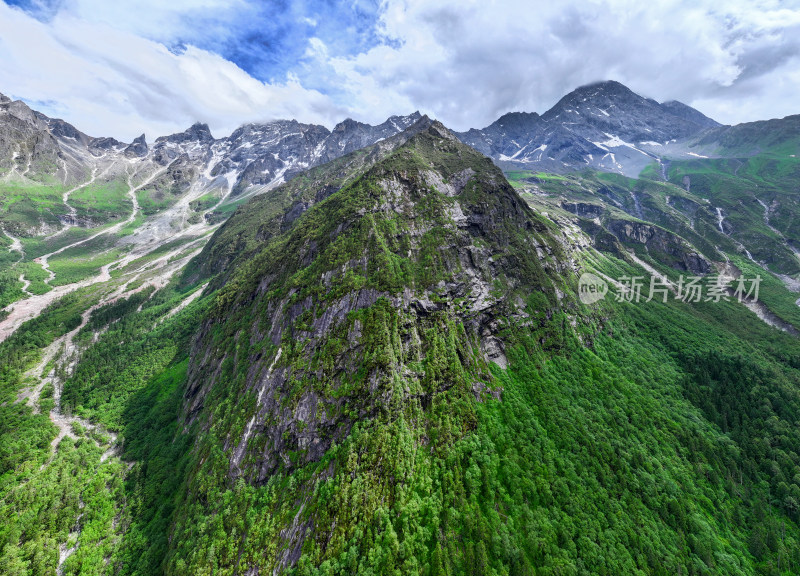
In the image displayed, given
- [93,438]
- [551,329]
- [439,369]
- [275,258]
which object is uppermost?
[275,258]

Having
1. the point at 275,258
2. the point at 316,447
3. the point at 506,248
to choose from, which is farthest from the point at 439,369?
the point at 275,258

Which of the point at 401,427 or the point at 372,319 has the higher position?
the point at 372,319

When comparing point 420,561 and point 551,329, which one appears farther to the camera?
point 551,329

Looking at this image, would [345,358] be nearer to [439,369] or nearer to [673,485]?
[439,369]

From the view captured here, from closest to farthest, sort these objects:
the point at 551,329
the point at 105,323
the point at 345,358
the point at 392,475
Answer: the point at 392,475 → the point at 345,358 → the point at 551,329 → the point at 105,323

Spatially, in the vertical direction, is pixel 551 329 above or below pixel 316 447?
above

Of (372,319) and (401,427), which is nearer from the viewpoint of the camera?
(401,427)

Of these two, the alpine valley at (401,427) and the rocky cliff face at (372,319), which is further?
the rocky cliff face at (372,319)

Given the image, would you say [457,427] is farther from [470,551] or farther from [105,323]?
[105,323]

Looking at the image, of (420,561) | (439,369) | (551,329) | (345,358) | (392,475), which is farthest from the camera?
(551,329)

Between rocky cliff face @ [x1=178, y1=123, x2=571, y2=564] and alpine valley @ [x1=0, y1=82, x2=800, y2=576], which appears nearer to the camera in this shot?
alpine valley @ [x1=0, y1=82, x2=800, y2=576]
